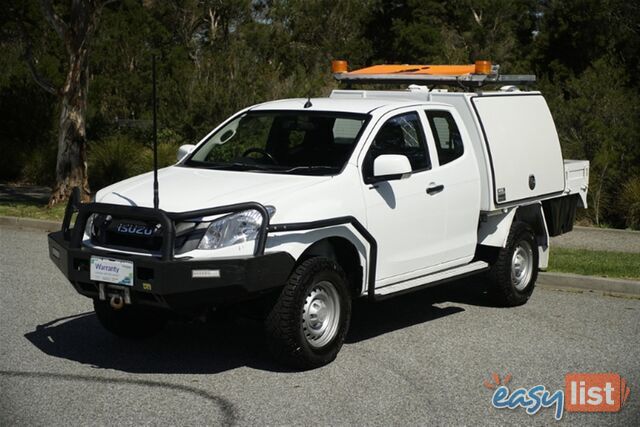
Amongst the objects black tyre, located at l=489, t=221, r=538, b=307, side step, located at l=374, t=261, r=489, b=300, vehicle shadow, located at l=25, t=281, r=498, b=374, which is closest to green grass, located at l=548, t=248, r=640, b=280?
black tyre, located at l=489, t=221, r=538, b=307

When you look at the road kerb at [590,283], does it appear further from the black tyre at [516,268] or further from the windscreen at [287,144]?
the windscreen at [287,144]

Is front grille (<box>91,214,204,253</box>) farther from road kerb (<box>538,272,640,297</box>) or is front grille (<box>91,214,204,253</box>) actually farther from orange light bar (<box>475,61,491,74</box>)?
road kerb (<box>538,272,640,297</box>)

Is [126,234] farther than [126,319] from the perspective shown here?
No

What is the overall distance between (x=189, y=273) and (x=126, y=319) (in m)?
1.64

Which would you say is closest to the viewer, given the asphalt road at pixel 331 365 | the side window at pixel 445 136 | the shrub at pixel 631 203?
the asphalt road at pixel 331 365

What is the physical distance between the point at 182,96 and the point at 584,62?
31.0 metres

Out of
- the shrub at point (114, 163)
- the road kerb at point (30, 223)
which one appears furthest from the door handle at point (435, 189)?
the shrub at point (114, 163)

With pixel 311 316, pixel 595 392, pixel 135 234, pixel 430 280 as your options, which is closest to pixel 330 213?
pixel 311 316

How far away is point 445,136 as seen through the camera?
372 inches

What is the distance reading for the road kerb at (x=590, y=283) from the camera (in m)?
10.9

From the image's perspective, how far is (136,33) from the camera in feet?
150

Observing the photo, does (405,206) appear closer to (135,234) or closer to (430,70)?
(135,234)

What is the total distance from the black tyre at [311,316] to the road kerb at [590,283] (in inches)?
155

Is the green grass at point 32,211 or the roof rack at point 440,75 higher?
the roof rack at point 440,75
